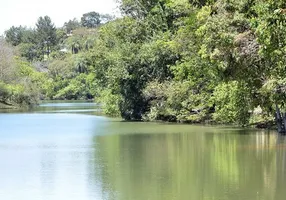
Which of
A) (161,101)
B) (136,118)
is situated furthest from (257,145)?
(136,118)

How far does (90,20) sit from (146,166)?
116898 mm

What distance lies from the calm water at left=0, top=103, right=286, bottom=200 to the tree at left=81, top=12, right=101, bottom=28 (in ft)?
344

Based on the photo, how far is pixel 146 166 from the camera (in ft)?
51.8

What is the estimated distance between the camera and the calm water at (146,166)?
39.2 ft

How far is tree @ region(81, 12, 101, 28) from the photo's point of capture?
129 metres

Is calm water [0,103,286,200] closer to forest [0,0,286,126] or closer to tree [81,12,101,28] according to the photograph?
forest [0,0,286,126]

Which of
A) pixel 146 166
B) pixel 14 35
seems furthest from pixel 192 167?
pixel 14 35

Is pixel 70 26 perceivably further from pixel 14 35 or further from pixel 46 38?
pixel 46 38

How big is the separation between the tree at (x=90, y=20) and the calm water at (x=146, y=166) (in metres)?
105

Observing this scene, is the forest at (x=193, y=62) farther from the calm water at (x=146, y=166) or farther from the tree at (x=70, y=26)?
the tree at (x=70, y=26)

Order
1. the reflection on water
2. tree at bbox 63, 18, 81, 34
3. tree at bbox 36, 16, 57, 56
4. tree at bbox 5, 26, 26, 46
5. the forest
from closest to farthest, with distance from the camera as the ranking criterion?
1. the reflection on water
2. the forest
3. tree at bbox 36, 16, 57, 56
4. tree at bbox 5, 26, 26, 46
5. tree at bbox 63, 18, 81, 34

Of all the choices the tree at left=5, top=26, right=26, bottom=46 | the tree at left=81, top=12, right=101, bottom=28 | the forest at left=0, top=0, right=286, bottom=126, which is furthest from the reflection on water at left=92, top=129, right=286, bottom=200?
the tree at left=81, top=12, right=101, bottom=28

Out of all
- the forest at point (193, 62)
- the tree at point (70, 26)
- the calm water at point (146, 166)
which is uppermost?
the tree at point (70, 26)

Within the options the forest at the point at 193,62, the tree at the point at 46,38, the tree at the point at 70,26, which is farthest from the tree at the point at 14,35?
the forest at the point at 193,62
